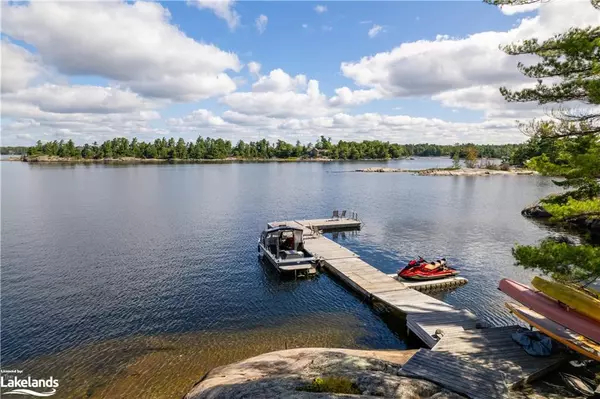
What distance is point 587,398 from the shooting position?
1255cm

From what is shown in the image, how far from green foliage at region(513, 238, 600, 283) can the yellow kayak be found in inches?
178

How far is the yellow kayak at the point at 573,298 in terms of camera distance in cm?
1439

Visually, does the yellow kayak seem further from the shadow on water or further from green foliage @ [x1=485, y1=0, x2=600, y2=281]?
the shadow on water

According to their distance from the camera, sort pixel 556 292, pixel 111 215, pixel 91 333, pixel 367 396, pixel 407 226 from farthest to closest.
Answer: pixel 111 215, pixel 407 226, pixel 91 333, pixel 556 292, pixel 367 396

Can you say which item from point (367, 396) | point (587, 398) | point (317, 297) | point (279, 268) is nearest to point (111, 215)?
point (279, 268)

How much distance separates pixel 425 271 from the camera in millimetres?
27906

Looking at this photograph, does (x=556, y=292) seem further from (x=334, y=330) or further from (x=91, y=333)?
(x=91, y=333)

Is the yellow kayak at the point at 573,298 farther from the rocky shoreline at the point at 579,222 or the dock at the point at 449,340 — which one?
the rocky shoreline at the point at 579,222

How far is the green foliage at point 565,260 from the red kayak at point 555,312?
453 cm

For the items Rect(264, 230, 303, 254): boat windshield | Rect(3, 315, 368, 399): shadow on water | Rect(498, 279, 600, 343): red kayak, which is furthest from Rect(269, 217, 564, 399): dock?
Rect(3, 315, 368, 399): shadow on water

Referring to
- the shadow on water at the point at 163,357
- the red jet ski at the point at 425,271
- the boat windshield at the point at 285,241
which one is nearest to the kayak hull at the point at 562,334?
the shadow on water at the point at 163,357

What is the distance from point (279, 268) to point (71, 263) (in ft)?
61.0

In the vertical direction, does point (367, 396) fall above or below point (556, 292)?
below

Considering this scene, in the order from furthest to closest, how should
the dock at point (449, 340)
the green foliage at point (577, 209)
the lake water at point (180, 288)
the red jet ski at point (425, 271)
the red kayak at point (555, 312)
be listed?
the red jet ski at point (425, 271)
the lake water at point (180, 288)
the red kayak at point (555, 312)
the dock at point (449, 340)
the green foliage at point (577, 209)
